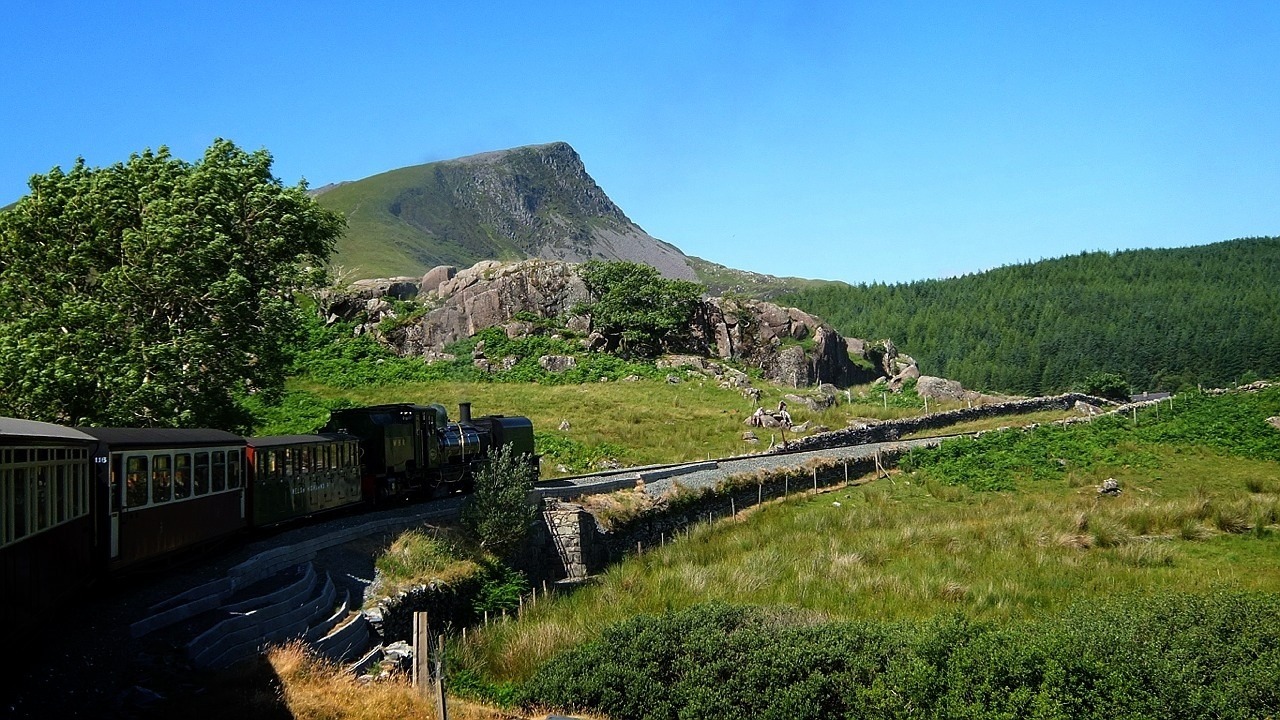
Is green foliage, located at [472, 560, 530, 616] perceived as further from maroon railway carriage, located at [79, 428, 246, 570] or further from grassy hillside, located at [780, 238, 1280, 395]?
grassy hillside, located at [780, 238, 1280, 395]

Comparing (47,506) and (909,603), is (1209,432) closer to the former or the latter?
(909,603)

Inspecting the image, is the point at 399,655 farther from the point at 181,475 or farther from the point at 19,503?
the point at 19,503

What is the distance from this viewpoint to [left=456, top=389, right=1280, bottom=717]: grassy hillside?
43.4 ft

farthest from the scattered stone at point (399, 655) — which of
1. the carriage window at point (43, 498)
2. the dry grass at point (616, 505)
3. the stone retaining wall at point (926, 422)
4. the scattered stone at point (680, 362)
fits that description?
the scattered stone at point (680, 362)

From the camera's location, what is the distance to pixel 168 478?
53.5 feet

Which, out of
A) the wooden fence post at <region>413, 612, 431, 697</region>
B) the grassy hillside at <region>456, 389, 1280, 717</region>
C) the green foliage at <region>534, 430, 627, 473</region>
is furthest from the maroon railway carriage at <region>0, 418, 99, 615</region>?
the green foliage at <region>534, 430, 627, 473</region>

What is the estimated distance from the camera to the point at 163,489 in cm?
1616

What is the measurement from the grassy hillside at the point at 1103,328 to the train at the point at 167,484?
11809 centimetres

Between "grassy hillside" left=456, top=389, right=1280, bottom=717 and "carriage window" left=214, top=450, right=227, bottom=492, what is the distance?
20.4ft

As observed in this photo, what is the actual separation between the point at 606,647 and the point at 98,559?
846 centimetres

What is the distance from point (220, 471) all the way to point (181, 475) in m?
1.84

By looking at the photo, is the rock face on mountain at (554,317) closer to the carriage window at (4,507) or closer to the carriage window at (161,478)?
the carriage window at (161,478)

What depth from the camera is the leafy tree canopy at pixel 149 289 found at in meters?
21.6

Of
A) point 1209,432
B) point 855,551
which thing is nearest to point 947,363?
point 1209,432
